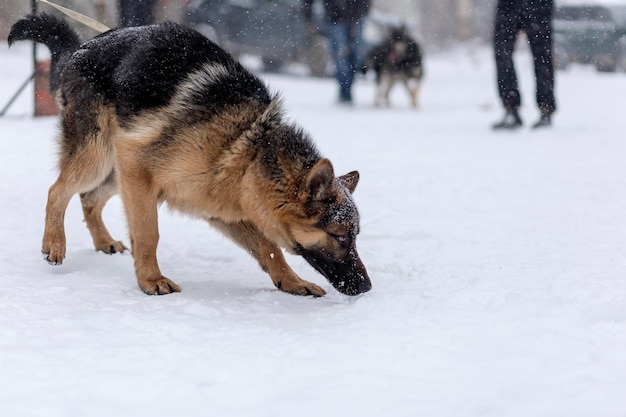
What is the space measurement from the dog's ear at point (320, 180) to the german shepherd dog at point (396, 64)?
10.5m

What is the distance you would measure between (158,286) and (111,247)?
985 millimetres

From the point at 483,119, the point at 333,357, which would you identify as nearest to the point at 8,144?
the point at 333,357

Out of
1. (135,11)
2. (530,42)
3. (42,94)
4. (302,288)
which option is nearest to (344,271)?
(302,288)

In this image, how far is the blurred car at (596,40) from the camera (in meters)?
23.5

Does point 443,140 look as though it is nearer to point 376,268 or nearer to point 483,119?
point 483,119

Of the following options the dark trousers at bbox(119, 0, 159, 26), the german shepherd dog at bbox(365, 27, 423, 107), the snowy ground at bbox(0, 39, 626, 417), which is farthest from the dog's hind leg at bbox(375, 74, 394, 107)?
the snowy ground at bbox(0, 39, 626, 417)

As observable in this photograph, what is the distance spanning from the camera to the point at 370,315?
328cm

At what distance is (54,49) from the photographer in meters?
4.72

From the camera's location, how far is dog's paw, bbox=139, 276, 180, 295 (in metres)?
3.66

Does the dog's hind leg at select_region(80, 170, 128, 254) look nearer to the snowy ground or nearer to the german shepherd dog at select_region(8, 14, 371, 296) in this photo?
the snowy ground

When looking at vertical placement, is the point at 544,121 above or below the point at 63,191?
below

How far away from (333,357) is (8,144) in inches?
211

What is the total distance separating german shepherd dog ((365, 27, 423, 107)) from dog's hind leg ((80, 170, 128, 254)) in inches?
378

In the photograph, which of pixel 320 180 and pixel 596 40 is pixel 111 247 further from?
pixel 596 40
